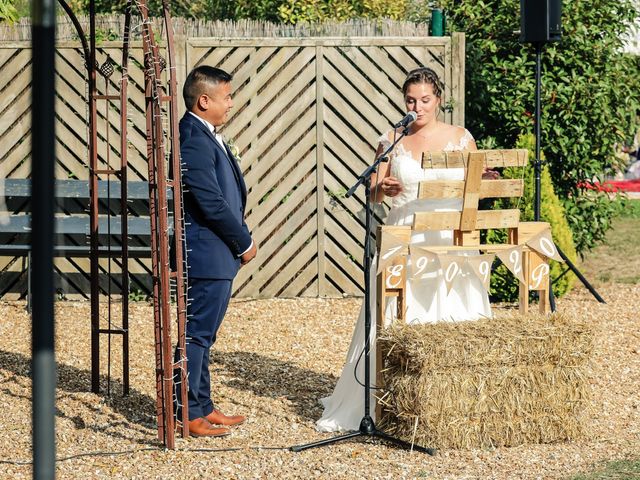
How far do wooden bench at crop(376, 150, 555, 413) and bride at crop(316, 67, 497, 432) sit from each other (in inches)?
9.2

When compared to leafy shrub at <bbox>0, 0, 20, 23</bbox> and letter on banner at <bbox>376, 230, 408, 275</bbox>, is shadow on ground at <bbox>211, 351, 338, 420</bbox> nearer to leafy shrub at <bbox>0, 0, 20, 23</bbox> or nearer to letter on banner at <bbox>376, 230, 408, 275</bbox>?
letter on banner at <bbox>376, 230, 408, 275</bbox>

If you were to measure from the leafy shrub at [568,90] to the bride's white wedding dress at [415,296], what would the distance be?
4.34 metres

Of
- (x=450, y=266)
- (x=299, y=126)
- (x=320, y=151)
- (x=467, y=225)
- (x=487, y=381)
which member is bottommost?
(x=487, y=381)

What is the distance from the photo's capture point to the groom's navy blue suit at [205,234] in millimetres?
5266

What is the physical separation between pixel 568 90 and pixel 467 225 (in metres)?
4.85

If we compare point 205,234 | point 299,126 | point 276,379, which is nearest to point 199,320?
point 205,234

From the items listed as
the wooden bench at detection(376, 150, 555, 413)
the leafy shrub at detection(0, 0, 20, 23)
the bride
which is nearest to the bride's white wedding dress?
the bride

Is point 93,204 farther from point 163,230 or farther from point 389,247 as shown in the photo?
point 389,247

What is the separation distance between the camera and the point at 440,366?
16.9 ft

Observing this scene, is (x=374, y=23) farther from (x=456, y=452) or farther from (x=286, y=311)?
(x=456, y=452)

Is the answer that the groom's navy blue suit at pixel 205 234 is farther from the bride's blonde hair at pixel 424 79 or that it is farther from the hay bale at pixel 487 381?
the bride's blonde hair at pixel 424 79

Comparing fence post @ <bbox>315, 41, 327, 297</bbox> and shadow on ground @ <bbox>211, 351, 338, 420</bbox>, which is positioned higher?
fence post @ <bbox>315, 41, 327, 297</bbox>

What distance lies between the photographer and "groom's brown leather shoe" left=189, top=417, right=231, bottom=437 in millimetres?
5445

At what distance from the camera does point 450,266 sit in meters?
5.50
